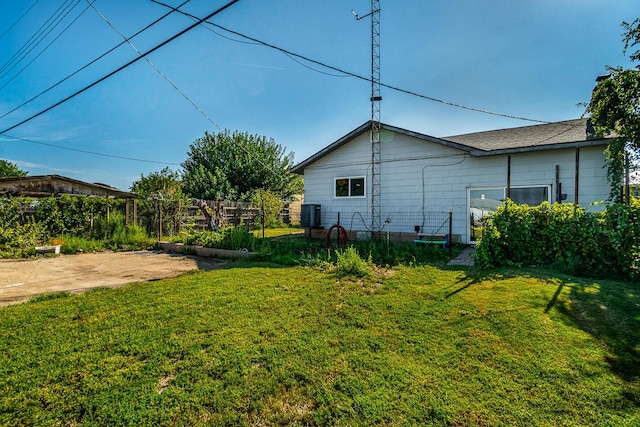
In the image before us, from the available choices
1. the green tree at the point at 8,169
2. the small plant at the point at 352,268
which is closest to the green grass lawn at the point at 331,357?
the small plant at the point at 352,268

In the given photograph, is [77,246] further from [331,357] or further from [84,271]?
[331,357]

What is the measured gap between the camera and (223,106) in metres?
12.2

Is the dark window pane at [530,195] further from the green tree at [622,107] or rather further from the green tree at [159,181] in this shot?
the green tree at [159,181]

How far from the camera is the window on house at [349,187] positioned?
1100cm

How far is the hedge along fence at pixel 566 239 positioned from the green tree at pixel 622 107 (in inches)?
88.2

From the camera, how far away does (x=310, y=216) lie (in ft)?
36.9

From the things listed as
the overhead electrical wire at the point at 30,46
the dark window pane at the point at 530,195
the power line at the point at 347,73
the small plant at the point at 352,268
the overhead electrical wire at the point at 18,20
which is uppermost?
the overhead electrical wire at the point at 18,20

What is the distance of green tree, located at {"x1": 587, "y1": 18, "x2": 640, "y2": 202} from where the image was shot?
19.9ft

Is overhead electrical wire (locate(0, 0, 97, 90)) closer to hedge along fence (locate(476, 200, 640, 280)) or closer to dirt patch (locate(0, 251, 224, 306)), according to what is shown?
dirt patch (locate(0, 251, 224, 306))

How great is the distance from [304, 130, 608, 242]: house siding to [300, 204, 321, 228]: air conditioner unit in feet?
1.57

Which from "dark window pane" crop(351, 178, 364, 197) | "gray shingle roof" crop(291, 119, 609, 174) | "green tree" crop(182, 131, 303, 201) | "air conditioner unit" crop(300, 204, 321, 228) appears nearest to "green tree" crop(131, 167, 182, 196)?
"green tree" crop(182, 131, 303, 201)

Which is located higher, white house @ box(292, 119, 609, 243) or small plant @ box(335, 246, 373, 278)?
white house @ box(292, 119, 609, 243)

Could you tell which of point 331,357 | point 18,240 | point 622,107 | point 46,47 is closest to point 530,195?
point 622,107

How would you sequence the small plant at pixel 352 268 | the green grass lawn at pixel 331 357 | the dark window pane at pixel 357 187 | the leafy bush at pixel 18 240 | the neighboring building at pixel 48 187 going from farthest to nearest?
the dark window pane at pixel 357 187 → the neighboring building at pixel 48 187 → the leafy bush at pixel 18 240 → the small plant at pixel 352 268 → the green grass lawn at pixel 331 357
